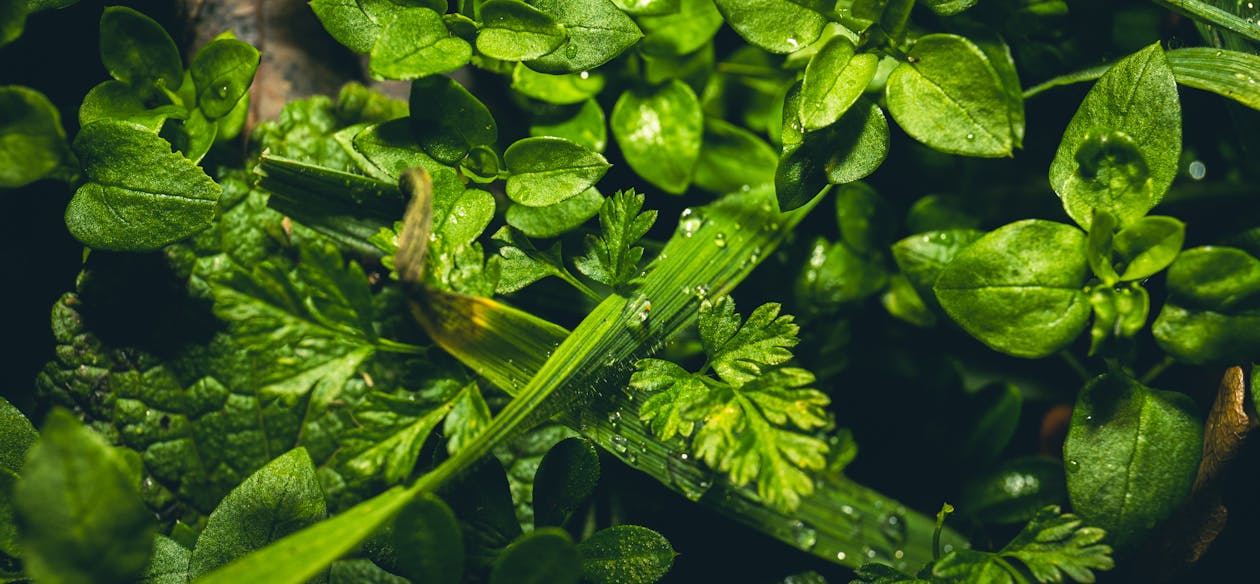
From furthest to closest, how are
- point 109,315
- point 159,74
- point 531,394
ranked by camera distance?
point 109,315 < point 159,74 < point 531,394

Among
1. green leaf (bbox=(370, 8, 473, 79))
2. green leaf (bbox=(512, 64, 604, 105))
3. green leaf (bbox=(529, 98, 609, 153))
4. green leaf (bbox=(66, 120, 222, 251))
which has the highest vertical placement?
green leaf (bbox=(370, 8, 473, 79))

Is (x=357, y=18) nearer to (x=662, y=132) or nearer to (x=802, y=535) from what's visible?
(x=662, y=132)

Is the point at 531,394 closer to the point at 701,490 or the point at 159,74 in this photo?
the point at 701,490

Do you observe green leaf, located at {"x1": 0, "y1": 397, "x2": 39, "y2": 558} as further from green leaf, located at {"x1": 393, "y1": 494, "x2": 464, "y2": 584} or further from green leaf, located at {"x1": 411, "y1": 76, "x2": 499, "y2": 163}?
green leaf, located at {"x1": 411, "y1": 76, "x2": 499, "y2": 163}

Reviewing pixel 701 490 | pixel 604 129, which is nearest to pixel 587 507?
pixel 701 490

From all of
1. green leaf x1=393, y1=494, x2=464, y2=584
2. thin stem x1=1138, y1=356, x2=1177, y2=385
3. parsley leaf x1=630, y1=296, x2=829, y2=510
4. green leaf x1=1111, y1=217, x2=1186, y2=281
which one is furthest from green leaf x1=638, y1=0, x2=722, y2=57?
thin stem x1=1138, y1=356, x2=1177, y2=385

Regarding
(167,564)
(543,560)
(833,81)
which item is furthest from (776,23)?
(167,564)
